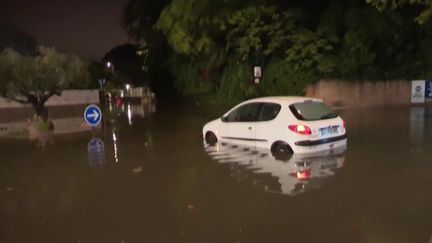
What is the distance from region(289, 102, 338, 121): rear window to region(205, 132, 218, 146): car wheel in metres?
3.16

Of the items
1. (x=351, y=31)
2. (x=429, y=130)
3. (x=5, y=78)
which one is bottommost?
(x=429, y=130)

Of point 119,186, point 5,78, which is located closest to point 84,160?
point 119,186

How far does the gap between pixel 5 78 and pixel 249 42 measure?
41.8 ft

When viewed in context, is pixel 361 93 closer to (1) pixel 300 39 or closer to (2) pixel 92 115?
(1) pixel 300 39

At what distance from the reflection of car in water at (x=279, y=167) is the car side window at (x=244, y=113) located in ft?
2.46

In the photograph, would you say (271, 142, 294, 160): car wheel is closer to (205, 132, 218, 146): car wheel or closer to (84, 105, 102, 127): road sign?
(205, 132, 218, 146): car wheel

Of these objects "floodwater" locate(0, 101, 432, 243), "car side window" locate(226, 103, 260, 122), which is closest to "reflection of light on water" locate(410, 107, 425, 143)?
"floodwater" locate(0, 101, 432, 243)

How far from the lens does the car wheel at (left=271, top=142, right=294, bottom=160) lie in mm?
11805

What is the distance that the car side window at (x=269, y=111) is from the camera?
39.8 ft

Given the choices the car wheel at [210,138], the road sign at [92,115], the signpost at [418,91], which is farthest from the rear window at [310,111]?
the signpost at [418,91]

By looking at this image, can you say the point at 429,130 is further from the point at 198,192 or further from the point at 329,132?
the point at 198,192

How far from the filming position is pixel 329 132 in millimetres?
11672

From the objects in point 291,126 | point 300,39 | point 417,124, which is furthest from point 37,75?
point 417,124

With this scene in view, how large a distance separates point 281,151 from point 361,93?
1499cm
